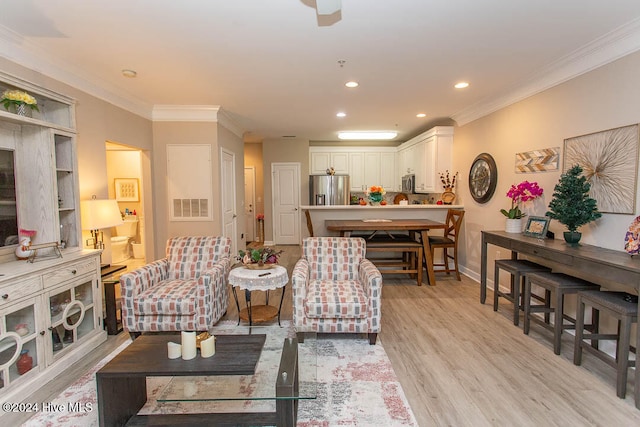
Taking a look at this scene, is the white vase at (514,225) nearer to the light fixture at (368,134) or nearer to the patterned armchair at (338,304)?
the patterned armchair at (338,304)

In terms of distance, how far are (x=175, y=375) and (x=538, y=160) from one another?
389cm

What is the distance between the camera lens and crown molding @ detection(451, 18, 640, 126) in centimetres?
240

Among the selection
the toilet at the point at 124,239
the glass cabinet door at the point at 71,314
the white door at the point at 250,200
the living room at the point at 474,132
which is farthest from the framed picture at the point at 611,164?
the white door at the point at 250,200

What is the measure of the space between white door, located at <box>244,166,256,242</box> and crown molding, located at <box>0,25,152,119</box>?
14.0 feet

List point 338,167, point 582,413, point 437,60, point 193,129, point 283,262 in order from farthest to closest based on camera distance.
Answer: point 338,167 → point 283,262 → point 193,129 → point 437,60 → point 582,413

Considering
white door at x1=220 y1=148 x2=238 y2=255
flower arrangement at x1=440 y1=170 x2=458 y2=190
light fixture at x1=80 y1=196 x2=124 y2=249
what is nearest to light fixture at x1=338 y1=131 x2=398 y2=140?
flower arrangement at x1=440 y1=170 x2=458 y2=190

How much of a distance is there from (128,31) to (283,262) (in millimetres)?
4296

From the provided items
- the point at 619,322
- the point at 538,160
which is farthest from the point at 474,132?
the point at 619,322

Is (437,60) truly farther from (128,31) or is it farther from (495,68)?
(128,31)

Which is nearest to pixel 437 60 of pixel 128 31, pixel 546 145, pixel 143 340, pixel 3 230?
pixel 546 145

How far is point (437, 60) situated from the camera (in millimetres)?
2947

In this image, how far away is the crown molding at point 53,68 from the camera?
2436 mm

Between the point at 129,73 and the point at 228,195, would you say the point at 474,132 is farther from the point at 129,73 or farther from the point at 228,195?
the point at 129,73

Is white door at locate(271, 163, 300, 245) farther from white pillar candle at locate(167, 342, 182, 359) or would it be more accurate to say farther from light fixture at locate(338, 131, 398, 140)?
white pillar candle at locate(167, 342, 182, 359)
